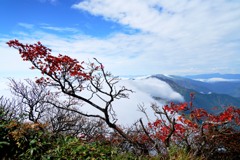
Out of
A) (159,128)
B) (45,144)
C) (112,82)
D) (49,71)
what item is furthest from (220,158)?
(45,144)

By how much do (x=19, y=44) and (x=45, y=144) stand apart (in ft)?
29.6

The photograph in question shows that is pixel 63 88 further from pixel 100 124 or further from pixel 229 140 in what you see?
pixel 229 140

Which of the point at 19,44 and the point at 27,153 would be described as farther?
the point at 19,44

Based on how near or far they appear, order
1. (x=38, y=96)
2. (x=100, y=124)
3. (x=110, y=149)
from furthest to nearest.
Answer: (x=100, y=124) → (x=38, y=96) → (x=110, y=149)

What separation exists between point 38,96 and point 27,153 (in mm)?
15820

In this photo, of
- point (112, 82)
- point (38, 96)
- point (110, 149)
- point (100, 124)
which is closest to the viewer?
point (110, 149)

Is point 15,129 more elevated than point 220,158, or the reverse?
point 15,129

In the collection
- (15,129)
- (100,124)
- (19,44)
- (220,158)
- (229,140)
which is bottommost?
(220,158)

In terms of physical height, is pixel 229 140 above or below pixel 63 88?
below

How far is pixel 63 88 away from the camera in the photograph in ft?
48.4

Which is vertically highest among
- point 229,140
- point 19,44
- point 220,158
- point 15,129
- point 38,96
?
point 19,44

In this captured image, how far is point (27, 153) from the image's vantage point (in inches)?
256

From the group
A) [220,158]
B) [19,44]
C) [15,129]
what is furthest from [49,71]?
[220,158]

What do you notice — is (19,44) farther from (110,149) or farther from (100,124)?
(100,124)
